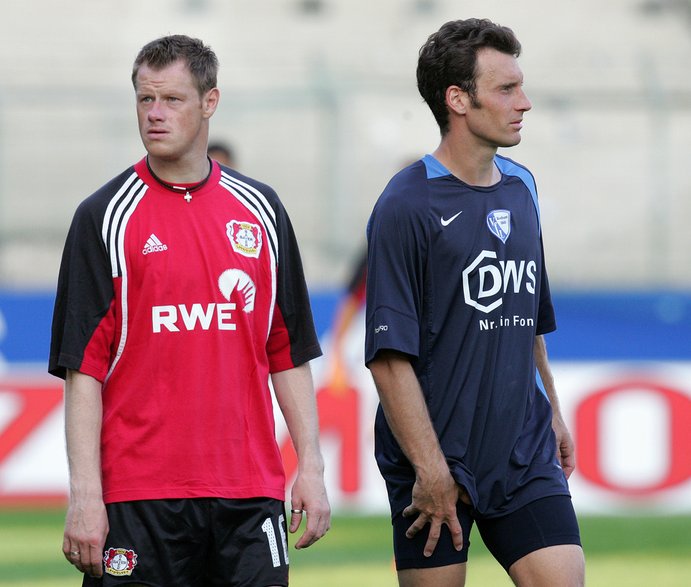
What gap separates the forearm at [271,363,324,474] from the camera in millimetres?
3846

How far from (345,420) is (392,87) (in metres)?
4.42

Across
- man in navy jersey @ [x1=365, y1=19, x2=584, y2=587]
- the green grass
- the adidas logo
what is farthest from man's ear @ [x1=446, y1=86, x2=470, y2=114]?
the green grass

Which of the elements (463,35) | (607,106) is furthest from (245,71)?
(463,35)

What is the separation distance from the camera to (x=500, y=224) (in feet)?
13.3

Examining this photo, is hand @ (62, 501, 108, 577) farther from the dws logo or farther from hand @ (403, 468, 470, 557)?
the dws logo

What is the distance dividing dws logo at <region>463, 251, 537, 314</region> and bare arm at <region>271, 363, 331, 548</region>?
0.52 metres

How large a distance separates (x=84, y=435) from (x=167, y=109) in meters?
0.89

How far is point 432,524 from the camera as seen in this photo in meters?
3.92

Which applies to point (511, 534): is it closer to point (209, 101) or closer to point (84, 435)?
point (84, 435)

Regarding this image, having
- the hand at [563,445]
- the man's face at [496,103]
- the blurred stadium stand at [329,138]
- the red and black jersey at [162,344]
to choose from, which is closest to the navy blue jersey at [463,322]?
the man's face at [496,103]

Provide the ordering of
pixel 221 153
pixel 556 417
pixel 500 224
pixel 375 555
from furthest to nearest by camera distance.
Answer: pixel 375 555, pixel 221 153, pixel 556 417, pixel 500 224

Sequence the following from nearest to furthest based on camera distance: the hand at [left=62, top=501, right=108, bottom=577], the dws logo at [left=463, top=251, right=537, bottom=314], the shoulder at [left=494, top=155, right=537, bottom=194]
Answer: the hand at [left=62, top=501, right=108, bottom=577] → the dws logo at [left=463, top=251, right=537, bottom=314] → the shoulder at [left=494, top=155, right=537, bottom=194]

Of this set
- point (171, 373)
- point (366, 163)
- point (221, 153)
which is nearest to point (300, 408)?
point (171, 373)

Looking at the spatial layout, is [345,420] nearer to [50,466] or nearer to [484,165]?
[50,466]
